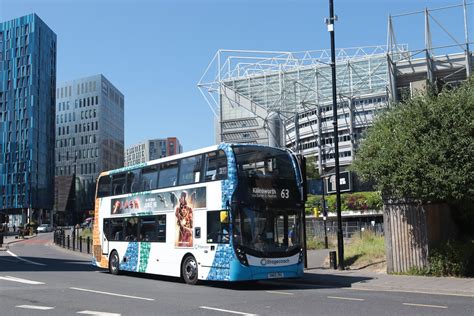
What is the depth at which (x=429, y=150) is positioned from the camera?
1515 centimetres

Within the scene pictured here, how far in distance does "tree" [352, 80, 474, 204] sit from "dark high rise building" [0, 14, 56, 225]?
345 ft

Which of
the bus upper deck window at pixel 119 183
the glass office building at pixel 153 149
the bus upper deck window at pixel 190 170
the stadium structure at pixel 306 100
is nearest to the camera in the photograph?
the bus upper deck window at pixel 190 170

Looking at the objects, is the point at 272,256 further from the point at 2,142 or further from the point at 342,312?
the point at 2,142

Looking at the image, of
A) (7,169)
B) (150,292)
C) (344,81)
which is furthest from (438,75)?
(7,169)

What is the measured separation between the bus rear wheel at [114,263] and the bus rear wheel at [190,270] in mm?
4857

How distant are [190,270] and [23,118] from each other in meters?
107

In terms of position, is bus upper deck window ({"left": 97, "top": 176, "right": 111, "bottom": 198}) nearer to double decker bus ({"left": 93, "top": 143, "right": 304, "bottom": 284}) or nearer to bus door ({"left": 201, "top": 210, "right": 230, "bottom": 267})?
double decker bus ({"left": 93, "top": 143, "right": 304, "bottom": 284})

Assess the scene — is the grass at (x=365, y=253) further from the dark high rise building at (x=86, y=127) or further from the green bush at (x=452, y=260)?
the dark high rise building at (x=86, y=127)

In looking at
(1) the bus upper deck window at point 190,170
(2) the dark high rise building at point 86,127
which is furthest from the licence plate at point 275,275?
(2) the dark high rise building at point 86,127

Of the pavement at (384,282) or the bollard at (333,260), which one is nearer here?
the pavement at (384,282)

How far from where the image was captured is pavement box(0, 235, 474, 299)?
45.5ft

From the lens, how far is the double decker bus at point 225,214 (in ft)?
49.7

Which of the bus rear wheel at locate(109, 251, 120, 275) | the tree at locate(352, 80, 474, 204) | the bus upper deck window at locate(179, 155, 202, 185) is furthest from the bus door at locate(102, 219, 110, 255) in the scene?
the tree at locate(352, 80, 474, 204)

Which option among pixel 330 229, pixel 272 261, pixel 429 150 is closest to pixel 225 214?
pixel 272 261
